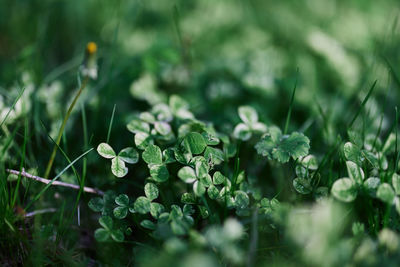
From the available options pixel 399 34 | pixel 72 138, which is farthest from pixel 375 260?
pixel 399 34

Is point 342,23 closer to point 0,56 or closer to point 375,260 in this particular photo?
point 375,260

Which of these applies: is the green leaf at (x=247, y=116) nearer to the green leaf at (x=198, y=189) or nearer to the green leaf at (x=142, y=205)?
the green leaf at (x=198, y=189)

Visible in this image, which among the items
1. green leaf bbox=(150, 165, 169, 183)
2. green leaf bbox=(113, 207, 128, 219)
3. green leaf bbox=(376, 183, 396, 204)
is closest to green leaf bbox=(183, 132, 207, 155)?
green leaf bbox=(150, 165, 169, 183)

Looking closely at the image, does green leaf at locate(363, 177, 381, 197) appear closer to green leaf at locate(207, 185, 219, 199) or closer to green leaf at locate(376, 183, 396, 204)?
green leaf at locate(376, 183, 396, 204)

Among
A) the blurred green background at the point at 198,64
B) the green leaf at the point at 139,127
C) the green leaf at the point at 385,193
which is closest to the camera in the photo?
the green leaf at the point at 385,193

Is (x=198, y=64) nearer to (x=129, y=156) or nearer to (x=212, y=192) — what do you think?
(x=129, y=156)

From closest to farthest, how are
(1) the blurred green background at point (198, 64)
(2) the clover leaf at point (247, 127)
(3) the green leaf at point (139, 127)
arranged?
1. (3) the green leaf at point (139, 127)
2. (2) the clover leaf at point (247, 127)
3. (1) the blurred green background at point (198, 64)

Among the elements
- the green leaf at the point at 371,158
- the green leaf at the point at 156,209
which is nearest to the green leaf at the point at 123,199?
the green leaf at the point at 156,209
